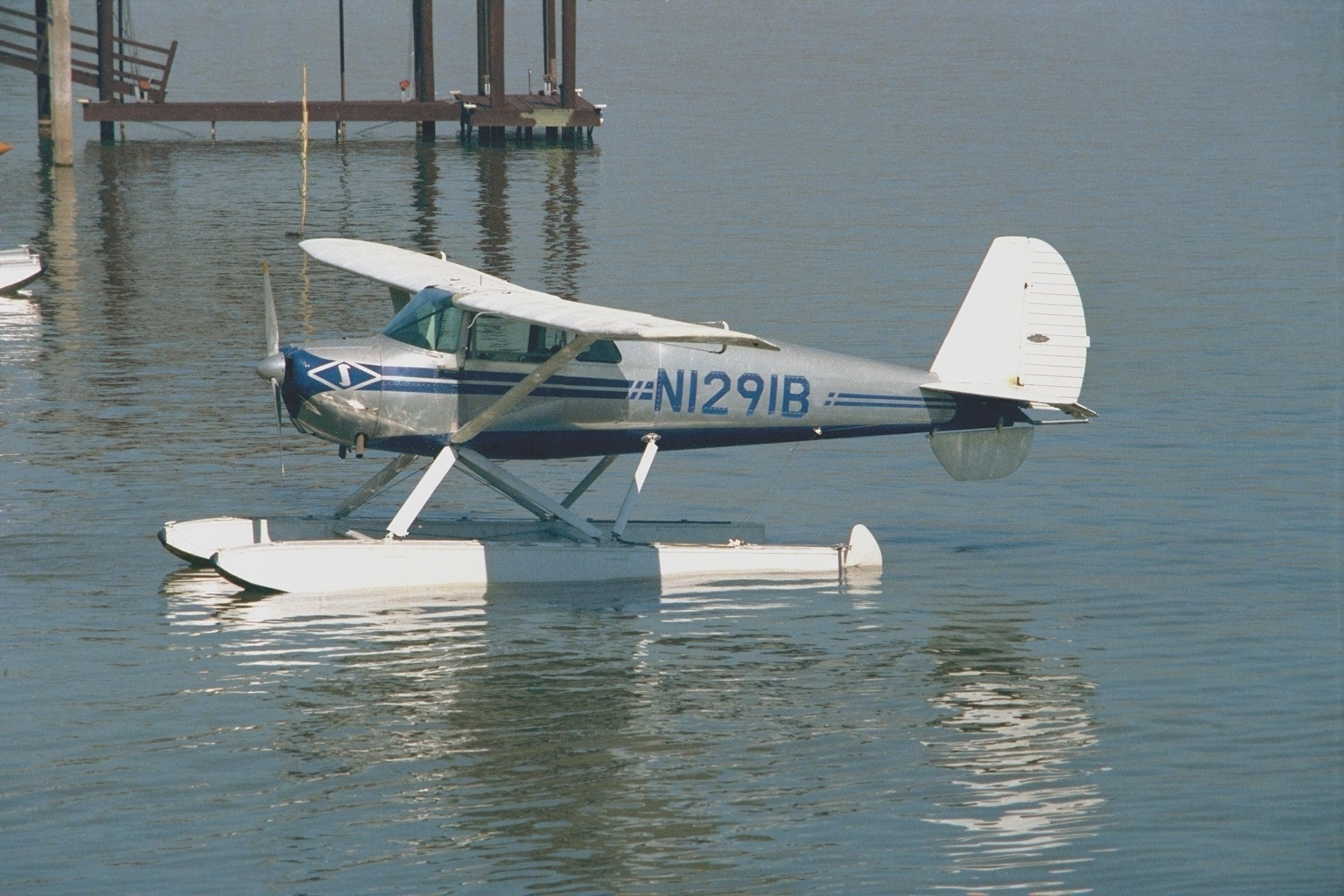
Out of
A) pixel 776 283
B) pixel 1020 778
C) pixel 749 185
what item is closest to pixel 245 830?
pixel 1020 778

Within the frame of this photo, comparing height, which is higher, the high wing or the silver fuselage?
the high wing

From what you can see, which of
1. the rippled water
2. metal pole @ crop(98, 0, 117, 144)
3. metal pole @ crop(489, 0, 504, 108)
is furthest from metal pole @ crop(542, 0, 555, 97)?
the rippled water

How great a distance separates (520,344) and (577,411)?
762 millimetres

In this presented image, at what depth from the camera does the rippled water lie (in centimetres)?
1090

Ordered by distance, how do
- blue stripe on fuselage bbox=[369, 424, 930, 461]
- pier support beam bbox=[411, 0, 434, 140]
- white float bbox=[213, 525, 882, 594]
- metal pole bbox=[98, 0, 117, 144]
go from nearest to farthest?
1. white float bbox=[213, 525, 882, 594]
2. blue stripe on fuselage bbox=[369, 424, 930, 461]
3. metal pole bbox=[98, 0, 117, 144]
4. pier support beam bbox=[411, 0, 434, 140]

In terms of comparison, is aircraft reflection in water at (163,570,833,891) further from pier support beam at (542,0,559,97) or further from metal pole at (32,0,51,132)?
pier support beam at (542,0,559,97)

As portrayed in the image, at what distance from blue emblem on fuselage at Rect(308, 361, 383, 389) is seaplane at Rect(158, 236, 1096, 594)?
0.01 metres

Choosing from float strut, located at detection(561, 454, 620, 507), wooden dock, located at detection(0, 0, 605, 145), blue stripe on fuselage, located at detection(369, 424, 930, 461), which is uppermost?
wooden dock, located at detection(0, 0, 605, 145)

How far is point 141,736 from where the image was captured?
12352mm

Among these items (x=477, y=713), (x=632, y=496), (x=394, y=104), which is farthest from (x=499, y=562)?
(x=394, y=104)

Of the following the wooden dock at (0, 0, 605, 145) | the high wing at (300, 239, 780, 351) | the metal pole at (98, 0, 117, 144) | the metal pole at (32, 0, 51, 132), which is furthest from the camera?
the metal pole at (32, 0, 51, 132)

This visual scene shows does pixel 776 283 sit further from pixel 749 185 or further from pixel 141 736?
pixel 141 736

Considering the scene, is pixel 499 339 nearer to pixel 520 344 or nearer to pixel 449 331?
pixel 520 344

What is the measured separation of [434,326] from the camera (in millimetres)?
15797
